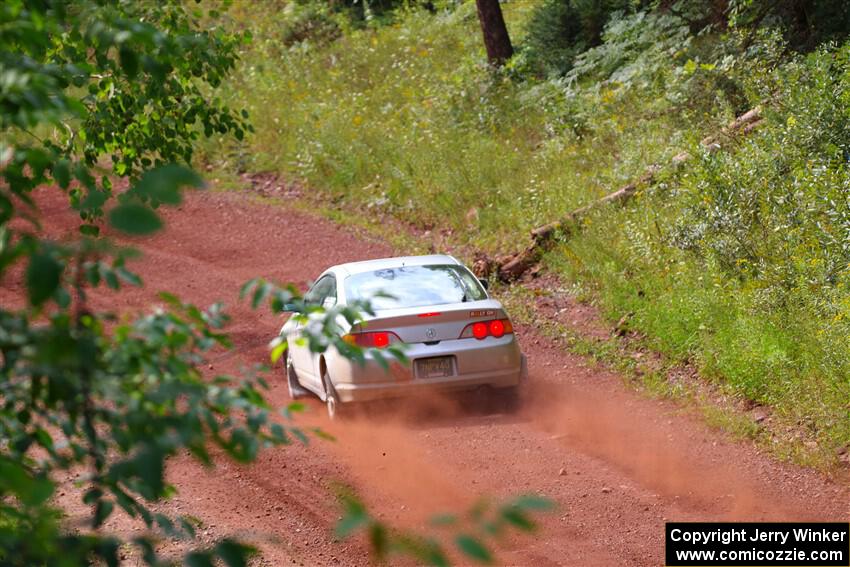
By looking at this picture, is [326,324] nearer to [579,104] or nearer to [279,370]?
[279,370]

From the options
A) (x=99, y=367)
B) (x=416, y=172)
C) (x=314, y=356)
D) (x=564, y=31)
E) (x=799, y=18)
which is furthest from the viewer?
(x=564, y=31)

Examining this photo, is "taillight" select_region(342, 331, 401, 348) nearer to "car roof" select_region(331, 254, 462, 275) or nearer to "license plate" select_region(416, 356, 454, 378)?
"license plate" select_region(416, 356, 454, 378)

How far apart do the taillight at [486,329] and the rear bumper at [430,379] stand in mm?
54

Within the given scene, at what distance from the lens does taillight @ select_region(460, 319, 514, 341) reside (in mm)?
10445

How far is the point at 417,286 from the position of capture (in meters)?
10.7

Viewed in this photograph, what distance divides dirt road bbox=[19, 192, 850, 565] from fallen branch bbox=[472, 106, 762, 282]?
3.25m

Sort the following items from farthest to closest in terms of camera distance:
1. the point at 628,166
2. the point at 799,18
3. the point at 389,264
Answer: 1. the point at 799,18
2. the point at 628,166
3. the point at 389,264

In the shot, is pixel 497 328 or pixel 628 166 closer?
pixel 497 328

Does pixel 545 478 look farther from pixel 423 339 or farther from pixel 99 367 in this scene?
pixel 99 367

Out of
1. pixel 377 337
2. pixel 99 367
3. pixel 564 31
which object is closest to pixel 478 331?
pixel 377 337

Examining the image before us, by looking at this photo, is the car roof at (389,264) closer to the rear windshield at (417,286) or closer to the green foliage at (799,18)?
A: the rear windshield at (417,286)

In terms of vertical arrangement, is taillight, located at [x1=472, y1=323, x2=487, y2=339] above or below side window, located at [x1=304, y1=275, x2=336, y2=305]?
below

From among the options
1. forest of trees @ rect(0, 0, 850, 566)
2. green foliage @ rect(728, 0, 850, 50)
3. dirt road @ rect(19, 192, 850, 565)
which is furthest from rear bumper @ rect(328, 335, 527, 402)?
green foliage @ rect(728, 0, 850, 50)

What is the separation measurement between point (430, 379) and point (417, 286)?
3.53 ft
